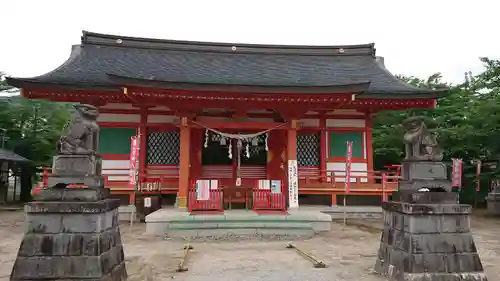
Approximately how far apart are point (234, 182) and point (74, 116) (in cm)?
843

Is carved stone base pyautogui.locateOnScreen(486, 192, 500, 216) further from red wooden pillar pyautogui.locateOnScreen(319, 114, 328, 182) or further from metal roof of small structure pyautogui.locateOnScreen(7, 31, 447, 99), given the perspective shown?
red wooden pillar pyautogui.locateOnScreen(319, 114, 328, 182)

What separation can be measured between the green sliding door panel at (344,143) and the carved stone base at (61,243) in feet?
34.7

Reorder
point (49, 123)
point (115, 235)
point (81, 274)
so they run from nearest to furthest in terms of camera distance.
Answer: point (81, 274) < point (115, 235) < point (49, 123)

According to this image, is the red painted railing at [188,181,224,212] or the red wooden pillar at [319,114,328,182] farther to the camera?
the red wooden pillar at [319,114,328,182]

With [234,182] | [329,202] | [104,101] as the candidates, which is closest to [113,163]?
[104,101]

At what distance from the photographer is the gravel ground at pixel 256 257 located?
6.01 meters

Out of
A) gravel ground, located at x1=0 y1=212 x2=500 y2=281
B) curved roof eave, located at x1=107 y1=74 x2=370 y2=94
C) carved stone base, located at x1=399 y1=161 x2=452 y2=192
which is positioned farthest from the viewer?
curved roof eave, located at x1=107 y1=74 x2=370 y2=94

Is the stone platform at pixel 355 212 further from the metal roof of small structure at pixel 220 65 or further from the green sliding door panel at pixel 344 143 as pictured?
the metal roof of small structure at pixel 220 65

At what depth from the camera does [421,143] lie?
5645 millimetres

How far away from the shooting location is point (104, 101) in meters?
13.0

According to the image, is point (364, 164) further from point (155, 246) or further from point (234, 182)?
point (155, 246)

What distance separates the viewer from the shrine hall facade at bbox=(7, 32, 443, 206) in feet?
37.0

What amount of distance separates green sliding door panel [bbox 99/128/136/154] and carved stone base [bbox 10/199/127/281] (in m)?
8.61

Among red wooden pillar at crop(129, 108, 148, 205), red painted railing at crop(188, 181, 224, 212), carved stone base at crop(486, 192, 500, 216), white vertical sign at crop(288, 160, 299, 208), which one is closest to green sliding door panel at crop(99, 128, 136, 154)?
red wooden pillar at crop(129, 108, 148, 205)
